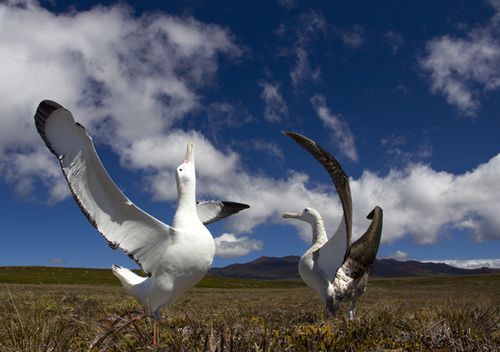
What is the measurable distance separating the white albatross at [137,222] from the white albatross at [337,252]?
72.0 inches

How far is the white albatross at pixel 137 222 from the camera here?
6.08 metres

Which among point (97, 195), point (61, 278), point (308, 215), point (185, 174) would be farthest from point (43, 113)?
point (61, 278)

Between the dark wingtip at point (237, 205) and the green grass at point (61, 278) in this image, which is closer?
the dark wingtip at point (237, 205)

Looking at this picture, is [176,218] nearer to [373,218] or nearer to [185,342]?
[185,342]

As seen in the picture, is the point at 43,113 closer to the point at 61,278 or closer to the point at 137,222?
the point at 137,222

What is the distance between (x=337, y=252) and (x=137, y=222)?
132 inches

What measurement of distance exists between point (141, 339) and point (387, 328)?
3429 millimetres

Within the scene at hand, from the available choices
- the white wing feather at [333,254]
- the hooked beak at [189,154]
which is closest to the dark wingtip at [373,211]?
the white wing feather at [333,254]

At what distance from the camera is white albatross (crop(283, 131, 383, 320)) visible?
684 cm

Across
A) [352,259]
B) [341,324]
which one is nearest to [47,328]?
[341,324]

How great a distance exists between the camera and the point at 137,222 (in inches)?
256

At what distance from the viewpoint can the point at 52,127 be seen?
6.16 meters

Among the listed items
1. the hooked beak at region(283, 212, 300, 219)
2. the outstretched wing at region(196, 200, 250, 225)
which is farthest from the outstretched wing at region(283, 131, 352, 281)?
the hooked beak at region(283, 212, 300, 219)

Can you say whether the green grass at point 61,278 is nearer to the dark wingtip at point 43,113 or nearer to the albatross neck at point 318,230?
the albatross neck at point 318,230
